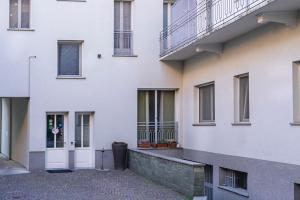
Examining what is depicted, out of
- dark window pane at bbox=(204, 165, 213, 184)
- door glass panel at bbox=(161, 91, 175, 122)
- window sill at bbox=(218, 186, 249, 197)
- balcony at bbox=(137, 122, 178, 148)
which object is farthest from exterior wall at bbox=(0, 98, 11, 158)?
window sill at bbox=(218, 186, 249, 197)

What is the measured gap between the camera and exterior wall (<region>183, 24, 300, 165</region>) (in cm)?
1198

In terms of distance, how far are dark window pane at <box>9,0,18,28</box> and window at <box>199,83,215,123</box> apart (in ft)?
23.9

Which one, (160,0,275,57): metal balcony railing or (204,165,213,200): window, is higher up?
(160,0,275,57): metal balcony railing

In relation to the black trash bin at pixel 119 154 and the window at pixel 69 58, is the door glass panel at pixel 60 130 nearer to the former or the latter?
the window at pixel 69 58

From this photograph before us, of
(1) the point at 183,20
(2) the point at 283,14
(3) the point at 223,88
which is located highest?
(1) the point at 183,20

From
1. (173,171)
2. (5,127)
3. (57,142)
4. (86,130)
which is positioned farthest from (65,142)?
(5,127)

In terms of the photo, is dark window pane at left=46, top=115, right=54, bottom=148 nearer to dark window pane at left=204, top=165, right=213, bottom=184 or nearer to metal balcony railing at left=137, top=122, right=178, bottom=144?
metal balcony railing at left=137, top=122, right=178, bottom=144

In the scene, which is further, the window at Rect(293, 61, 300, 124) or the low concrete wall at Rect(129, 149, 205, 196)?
the low concrete wall at Rect(129, 149, 205, 196)

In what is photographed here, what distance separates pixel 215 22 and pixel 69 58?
7024 millimetres

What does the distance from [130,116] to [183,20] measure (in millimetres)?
4455

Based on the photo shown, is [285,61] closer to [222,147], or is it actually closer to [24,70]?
[222,147]

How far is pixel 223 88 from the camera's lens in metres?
15.9

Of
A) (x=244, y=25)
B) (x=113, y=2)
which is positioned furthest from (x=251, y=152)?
(x=113, y=2)

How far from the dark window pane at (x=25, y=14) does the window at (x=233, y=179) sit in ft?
29.9
